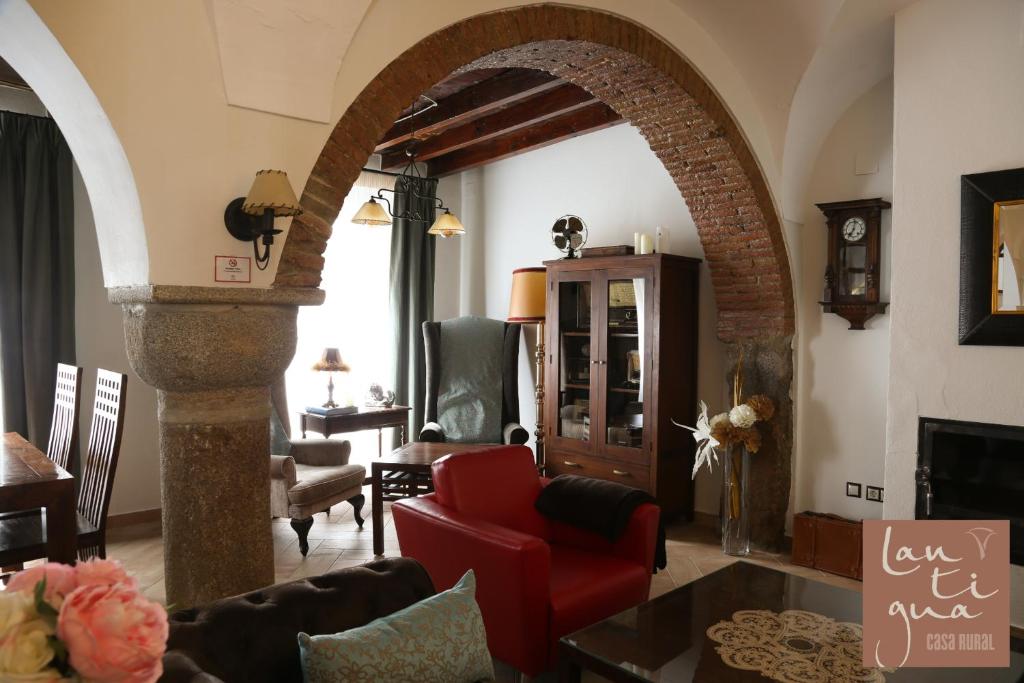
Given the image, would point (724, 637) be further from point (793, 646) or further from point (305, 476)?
point (305, 476)

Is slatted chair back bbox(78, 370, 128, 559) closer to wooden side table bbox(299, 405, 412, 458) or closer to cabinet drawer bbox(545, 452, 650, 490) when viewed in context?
wooden side table bbox(299, 405, 412, 458)

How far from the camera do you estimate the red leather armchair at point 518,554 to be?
8.13ft

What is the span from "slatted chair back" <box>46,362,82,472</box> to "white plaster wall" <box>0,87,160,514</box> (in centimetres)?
70

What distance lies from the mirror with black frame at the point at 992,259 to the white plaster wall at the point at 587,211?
1727 millimetres

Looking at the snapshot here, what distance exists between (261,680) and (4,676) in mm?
879

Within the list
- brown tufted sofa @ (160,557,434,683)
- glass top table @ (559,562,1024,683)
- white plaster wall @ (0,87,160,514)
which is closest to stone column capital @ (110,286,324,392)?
brown tufted sofa @ (160,557,434,683)

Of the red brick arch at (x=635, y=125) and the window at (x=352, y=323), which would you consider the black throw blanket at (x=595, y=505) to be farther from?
the window at (x=352, y=323)

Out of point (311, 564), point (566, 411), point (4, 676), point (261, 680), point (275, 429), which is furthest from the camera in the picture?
point (566, 411)

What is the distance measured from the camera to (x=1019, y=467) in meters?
3.13

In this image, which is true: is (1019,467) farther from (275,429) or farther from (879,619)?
(275,429)

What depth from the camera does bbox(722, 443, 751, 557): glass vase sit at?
4.18 m

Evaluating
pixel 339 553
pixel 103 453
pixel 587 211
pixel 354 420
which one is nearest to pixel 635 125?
pixel 587 211

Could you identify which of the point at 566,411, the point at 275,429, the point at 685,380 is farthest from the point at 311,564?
the point at 685,380

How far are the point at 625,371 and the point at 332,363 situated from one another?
2.06 meters
